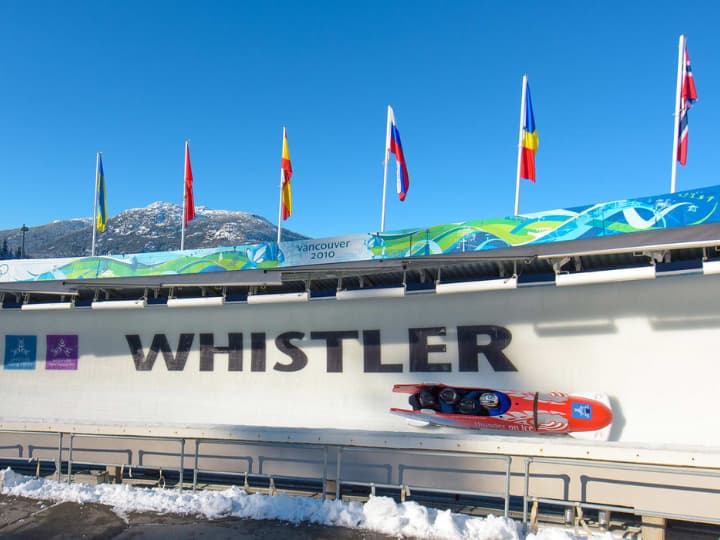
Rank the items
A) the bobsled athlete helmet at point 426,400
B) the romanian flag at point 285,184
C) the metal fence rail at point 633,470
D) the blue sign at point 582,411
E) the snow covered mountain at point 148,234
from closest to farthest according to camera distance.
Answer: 1. the metal fence rail at point 633,470
2. the blue sign at point 582,411
3. the bobsled athlete helmet at point 426,400
4. the romanian flag at point 285,184
5. the snow covered mountain at point 148,234

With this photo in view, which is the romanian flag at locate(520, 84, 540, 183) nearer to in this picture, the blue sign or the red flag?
the blue sign

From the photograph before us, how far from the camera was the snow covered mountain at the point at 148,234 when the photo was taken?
125 m

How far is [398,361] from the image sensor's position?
786 cm

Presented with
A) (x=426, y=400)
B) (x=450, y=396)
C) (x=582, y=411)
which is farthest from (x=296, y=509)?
(x=582, y=411)

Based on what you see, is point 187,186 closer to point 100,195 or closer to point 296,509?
point 100,195

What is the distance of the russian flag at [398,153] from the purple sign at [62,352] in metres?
8.50

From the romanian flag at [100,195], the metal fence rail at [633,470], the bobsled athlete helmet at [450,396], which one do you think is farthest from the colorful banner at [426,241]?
the romanian flag at [100,195]

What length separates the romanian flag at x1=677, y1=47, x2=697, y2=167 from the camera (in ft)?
26.9

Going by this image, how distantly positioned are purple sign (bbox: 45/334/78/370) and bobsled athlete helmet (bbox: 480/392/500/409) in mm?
8900

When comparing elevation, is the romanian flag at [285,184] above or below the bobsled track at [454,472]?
above

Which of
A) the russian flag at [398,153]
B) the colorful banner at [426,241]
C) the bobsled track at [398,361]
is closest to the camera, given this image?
the bobsled track at [398,361]

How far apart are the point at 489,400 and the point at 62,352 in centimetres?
941

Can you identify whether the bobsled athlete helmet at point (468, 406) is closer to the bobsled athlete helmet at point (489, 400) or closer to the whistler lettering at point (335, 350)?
the bobsled athlete helmet at point (489, 400)

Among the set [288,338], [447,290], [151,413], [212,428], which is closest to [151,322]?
[151,413]
